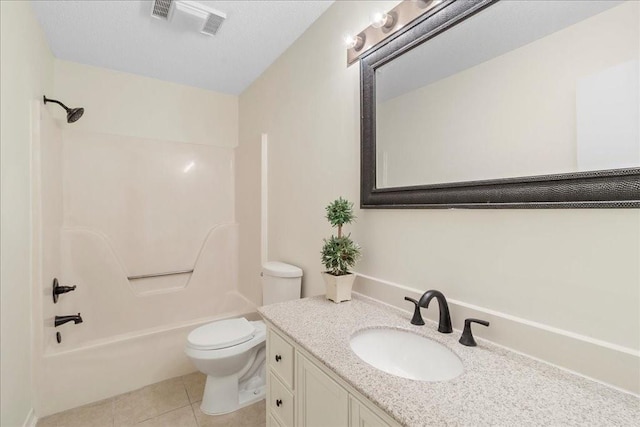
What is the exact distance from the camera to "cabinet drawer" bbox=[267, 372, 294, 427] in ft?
3.65

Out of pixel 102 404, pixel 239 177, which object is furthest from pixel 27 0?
pixel 102 404

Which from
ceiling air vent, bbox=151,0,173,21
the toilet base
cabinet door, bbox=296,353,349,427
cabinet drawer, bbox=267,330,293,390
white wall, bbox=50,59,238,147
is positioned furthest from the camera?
white wall, bbox=50,59,238,147

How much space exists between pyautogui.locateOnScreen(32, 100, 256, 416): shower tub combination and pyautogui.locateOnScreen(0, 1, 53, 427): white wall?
12 cm

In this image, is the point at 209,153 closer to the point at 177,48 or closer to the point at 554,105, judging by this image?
the point at 177,48

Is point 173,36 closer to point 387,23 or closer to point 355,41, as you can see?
point 355,41

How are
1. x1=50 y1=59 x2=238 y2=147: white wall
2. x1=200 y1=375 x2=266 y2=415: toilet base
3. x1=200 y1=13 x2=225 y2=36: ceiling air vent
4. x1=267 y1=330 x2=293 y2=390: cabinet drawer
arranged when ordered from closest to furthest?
x1=267 y1=330 x2=293 y2=390: cabinet drawer < x1=200 y1=13 x2=225 y2=36: ceiling air vent < x1=200 y1=375 x2=266 y2=415: toilet base < x1=50 y1=59 x2=238 y2=147: white wall

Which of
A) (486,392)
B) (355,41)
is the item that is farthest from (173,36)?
(486,392)

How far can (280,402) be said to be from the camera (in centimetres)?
118

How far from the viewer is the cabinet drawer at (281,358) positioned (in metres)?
1.10

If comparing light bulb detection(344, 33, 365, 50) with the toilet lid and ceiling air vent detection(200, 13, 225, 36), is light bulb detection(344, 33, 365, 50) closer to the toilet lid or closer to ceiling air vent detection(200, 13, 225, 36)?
ceiling air vent detection(200, 13, 225, 36)

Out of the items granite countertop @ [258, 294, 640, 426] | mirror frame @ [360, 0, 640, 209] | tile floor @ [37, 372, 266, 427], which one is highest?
mirror frame @ [360, 0, 640, 209]

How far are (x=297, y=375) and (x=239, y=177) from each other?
2160 millimetres

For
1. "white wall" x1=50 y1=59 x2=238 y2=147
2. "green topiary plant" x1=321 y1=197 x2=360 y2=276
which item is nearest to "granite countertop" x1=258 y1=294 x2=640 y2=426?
"green topiary plant" x1=321 y1=197 x2=360 y2=276

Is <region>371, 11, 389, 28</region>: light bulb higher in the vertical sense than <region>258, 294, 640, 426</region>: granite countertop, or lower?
higher
